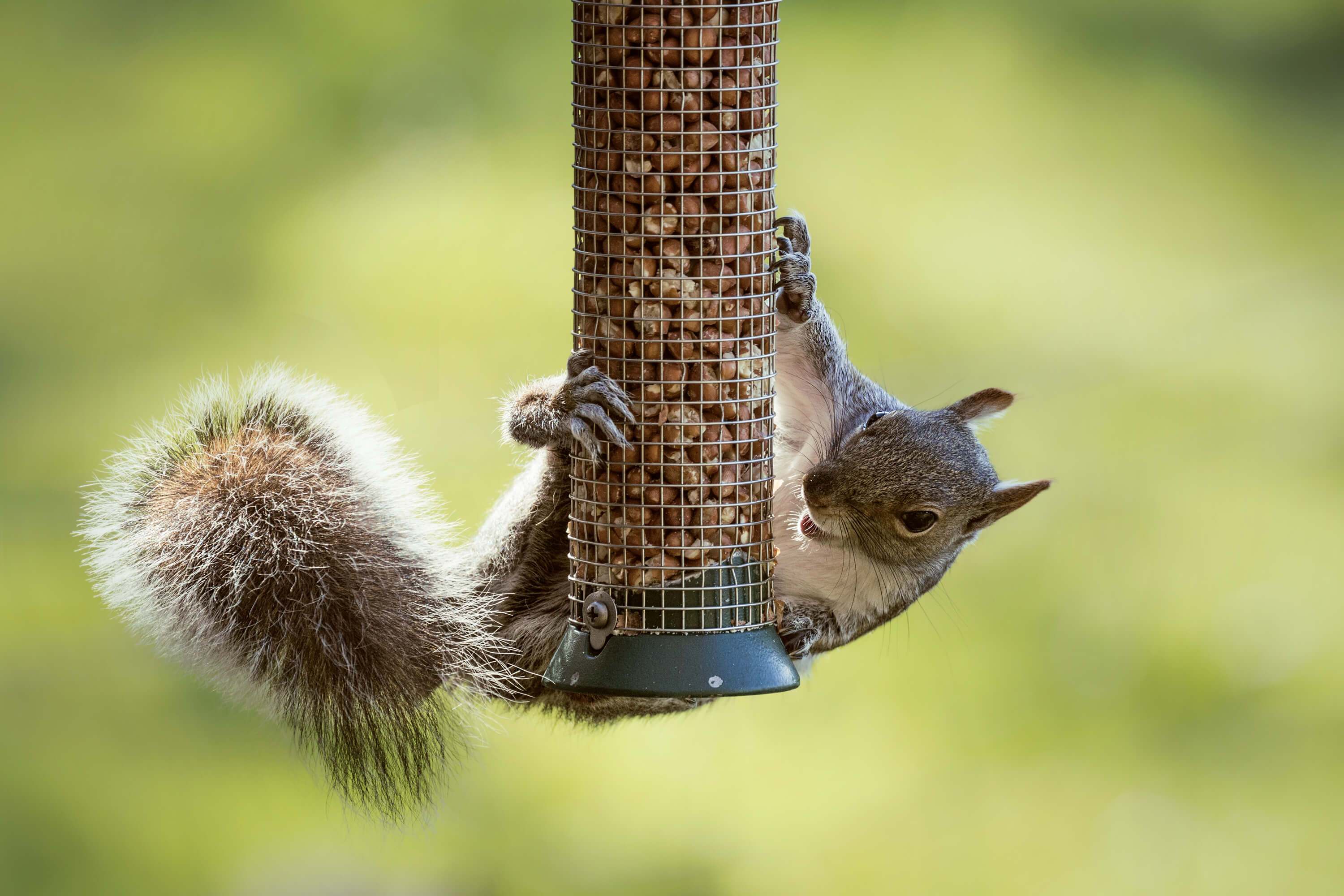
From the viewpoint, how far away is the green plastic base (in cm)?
233

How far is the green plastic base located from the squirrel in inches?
8.4

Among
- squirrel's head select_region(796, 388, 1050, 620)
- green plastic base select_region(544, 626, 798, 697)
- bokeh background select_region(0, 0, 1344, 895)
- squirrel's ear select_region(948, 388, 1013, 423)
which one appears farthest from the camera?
bokeh background select_region(0, 0, 1344, 895)

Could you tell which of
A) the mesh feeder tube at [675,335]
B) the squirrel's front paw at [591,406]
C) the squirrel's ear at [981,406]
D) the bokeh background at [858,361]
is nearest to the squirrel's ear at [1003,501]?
the squirrel's ear at [981,406]

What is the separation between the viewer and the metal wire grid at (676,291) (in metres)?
2.38

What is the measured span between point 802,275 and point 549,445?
1.84 feet

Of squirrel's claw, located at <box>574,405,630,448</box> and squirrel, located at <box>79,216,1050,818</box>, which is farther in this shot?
squirrel, located at <box>79,216,1050,818</box>

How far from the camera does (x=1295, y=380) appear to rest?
21.9 ft

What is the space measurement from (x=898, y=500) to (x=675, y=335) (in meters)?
0.52

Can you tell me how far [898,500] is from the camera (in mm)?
2703

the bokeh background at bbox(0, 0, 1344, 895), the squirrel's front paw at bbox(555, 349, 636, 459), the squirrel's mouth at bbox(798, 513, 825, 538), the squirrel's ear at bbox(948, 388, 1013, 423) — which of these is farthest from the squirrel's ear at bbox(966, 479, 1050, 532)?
the bokeh background at bbox(0, 0, 1344, 895)

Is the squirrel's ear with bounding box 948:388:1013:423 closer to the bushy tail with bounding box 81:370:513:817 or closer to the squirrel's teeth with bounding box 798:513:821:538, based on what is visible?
the squirrel's teeth with bounding box 798:513:821:538

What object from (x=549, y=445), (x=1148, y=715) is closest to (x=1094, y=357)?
(x=1148, y=715)

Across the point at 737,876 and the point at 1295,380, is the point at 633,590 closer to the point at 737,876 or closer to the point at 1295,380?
the point at 737,876

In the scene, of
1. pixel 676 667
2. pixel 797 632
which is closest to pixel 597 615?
pixel 676 667
